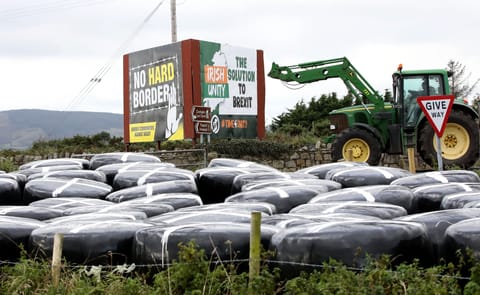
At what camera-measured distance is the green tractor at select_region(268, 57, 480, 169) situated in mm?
14977

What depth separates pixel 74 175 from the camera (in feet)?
30.7

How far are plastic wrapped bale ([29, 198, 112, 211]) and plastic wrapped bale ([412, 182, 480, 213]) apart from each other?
2911 mm

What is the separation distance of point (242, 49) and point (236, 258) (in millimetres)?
18221

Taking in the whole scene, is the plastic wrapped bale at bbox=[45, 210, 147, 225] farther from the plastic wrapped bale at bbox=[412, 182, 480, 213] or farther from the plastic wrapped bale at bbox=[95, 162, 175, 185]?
the plastic wrapped bale at bbox=[95, 162, 175, 185]

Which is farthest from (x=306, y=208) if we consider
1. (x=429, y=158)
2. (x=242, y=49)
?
(x=242, y=49)

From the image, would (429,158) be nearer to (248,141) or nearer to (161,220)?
(248,141)

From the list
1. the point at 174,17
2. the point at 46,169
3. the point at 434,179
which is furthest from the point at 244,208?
the point at 174,17

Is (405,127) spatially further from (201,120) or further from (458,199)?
(458,199)

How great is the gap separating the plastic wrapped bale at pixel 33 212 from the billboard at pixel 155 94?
1364 cm

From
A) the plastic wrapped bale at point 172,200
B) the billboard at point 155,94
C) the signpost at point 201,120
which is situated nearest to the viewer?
the plastic wrapped bale at point 172,200

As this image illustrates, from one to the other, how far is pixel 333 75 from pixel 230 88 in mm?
3810

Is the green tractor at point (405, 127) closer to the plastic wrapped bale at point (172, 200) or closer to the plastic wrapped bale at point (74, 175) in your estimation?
the plastic wrapped bale at point (74, 175)

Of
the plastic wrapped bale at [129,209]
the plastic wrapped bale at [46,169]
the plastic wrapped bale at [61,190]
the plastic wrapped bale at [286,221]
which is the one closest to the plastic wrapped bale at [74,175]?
the plastic wrapped bale at [46,169]

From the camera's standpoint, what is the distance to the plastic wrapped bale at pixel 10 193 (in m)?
8.41
